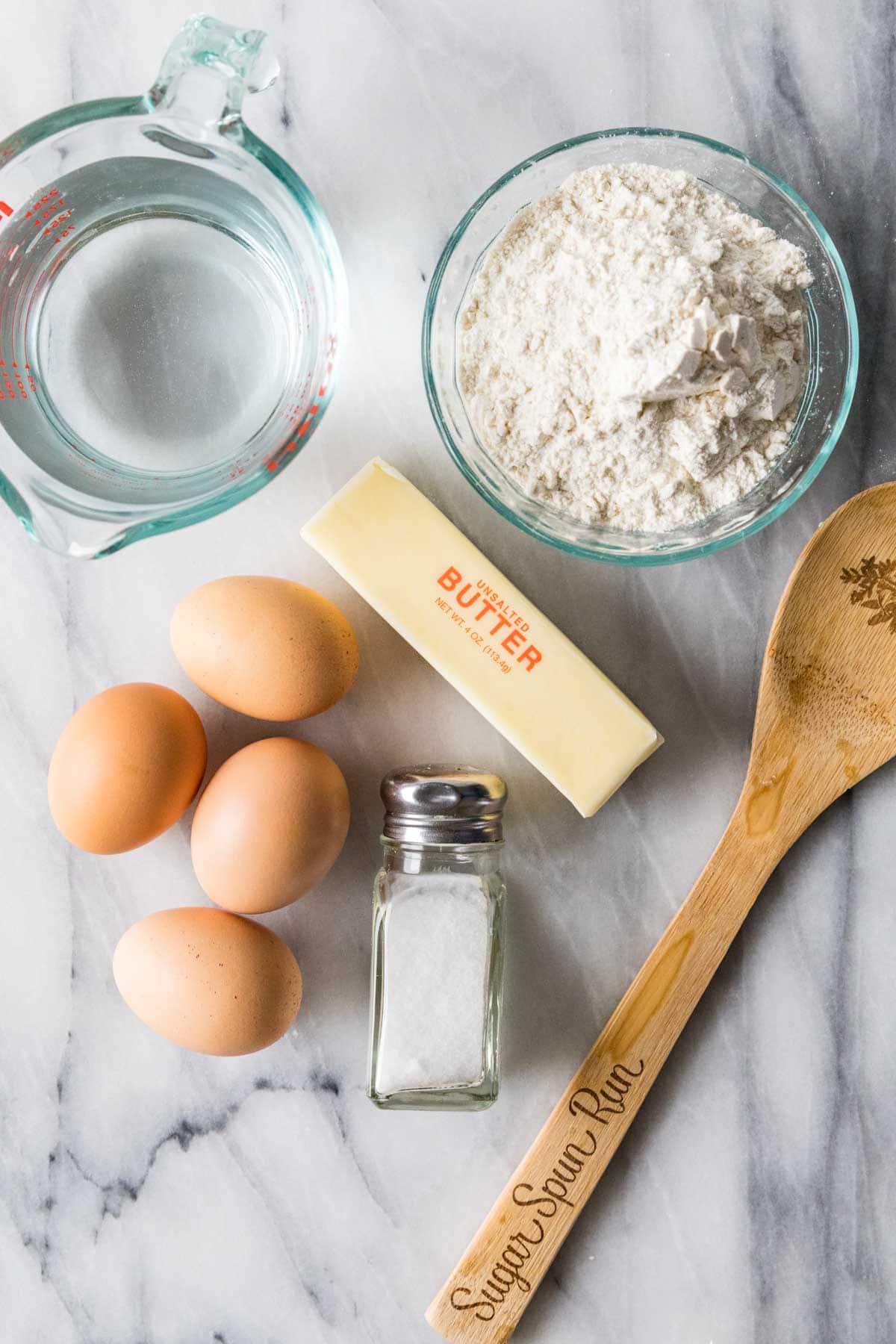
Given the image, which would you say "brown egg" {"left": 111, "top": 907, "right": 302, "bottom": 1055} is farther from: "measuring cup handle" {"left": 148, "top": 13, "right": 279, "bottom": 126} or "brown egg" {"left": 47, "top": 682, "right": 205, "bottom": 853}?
"measuring cup handle" {"left": 148, "top": 13, "right": 279, "bottom": 126}

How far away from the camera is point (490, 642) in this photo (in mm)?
854

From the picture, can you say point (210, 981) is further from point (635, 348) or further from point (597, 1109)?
point (635, 348)

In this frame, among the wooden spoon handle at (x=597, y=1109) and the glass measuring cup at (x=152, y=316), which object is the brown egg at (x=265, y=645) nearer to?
the glass measuring cup at (x=152, y=316)

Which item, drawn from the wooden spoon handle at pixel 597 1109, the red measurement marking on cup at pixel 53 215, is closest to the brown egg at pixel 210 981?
the wooden spoon handle at pixel 597 1109

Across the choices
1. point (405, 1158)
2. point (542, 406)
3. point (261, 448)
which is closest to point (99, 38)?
point (261, 448)

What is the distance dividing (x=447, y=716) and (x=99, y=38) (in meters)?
0.70

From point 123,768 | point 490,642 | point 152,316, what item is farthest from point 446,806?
point 152,316

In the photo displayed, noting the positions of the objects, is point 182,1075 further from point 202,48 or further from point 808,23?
point 808,23

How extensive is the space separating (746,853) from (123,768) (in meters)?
0.55

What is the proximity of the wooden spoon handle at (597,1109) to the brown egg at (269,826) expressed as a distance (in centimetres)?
32

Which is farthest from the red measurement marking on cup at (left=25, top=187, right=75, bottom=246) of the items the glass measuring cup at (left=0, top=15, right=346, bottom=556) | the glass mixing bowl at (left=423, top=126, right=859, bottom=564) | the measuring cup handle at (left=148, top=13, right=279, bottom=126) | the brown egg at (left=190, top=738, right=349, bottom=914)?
the brown egg at (left=190, top=738, right=349, bottom=914)

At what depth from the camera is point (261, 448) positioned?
0.81 m

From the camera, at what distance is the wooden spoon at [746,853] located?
2.89 feet

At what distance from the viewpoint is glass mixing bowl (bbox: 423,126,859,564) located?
32.0 inches
